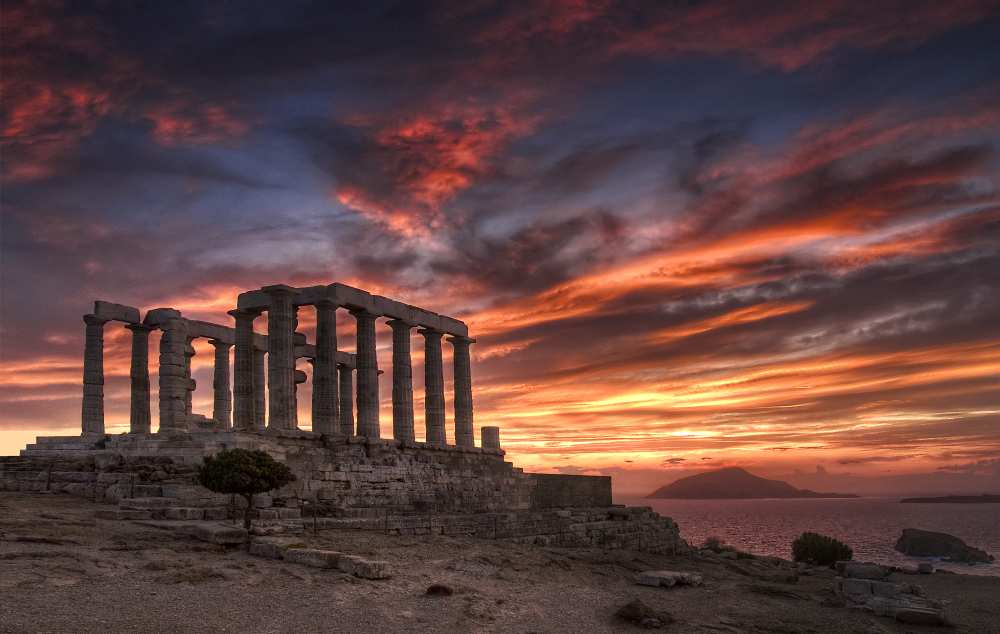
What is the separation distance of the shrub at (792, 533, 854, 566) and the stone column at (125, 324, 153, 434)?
1412 inches

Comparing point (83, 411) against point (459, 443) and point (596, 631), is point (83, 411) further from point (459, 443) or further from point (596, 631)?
point (596, 631)

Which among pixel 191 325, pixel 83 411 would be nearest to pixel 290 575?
pixel 83 411

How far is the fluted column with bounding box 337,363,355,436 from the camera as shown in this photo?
4828 cm

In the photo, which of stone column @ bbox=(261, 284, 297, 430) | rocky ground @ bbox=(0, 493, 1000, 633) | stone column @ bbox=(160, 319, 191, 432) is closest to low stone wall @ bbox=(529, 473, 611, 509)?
stone column @ bbox=(261, 284, 297, 430)

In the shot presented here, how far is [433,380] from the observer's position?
46.6 metres

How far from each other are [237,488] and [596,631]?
1010 cm

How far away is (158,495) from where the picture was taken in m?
26.2

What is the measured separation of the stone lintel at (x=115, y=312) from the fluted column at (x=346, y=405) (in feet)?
39.9

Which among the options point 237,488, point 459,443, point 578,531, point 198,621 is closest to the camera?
point 198,621

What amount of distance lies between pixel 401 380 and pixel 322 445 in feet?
28.5

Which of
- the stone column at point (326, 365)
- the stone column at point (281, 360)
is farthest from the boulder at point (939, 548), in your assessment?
the stone column at point (281, 360)

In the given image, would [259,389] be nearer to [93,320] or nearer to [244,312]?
[244,312]

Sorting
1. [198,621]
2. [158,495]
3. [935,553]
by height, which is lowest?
[935,553]

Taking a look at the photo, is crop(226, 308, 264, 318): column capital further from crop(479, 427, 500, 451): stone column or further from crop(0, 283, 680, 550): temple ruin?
crop(479, 427, 500, 451): stone column
